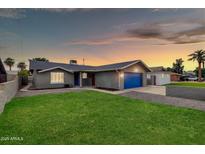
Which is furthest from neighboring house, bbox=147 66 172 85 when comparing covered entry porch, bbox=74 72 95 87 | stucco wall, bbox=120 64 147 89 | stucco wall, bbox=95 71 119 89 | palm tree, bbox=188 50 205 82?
palm tree, bbox=188 50 205 82

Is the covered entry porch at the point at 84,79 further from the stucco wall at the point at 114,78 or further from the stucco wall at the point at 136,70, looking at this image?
the stucco wall at the point at 136,70

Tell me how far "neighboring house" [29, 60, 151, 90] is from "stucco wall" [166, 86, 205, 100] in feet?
17.4

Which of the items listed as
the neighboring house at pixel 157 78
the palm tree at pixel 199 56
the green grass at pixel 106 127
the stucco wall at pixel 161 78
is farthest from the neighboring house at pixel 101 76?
the palm tree at pixel 199 56

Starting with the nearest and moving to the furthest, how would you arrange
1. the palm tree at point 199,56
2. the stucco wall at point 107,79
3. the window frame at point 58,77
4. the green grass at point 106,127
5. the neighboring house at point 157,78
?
1. the green grass at point 106,127
2. the stucco wall at point 107,79
3. the window frame at point 58,77
4. the neighboring house at point 157,78
5. the palm tree at point 199,56

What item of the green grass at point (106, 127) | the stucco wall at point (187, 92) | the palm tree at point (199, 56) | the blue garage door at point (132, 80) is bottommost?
the green grass at point (106, 127)

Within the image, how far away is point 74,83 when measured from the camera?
18.2m

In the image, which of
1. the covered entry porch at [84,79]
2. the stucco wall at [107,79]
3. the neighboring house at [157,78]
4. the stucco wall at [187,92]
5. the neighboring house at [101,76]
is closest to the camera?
the stucco wall at [187,92]

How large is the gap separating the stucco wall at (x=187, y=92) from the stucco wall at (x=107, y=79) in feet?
18.3

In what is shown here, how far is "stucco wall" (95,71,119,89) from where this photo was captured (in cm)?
1468

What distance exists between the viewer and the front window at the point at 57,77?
16266 mm
